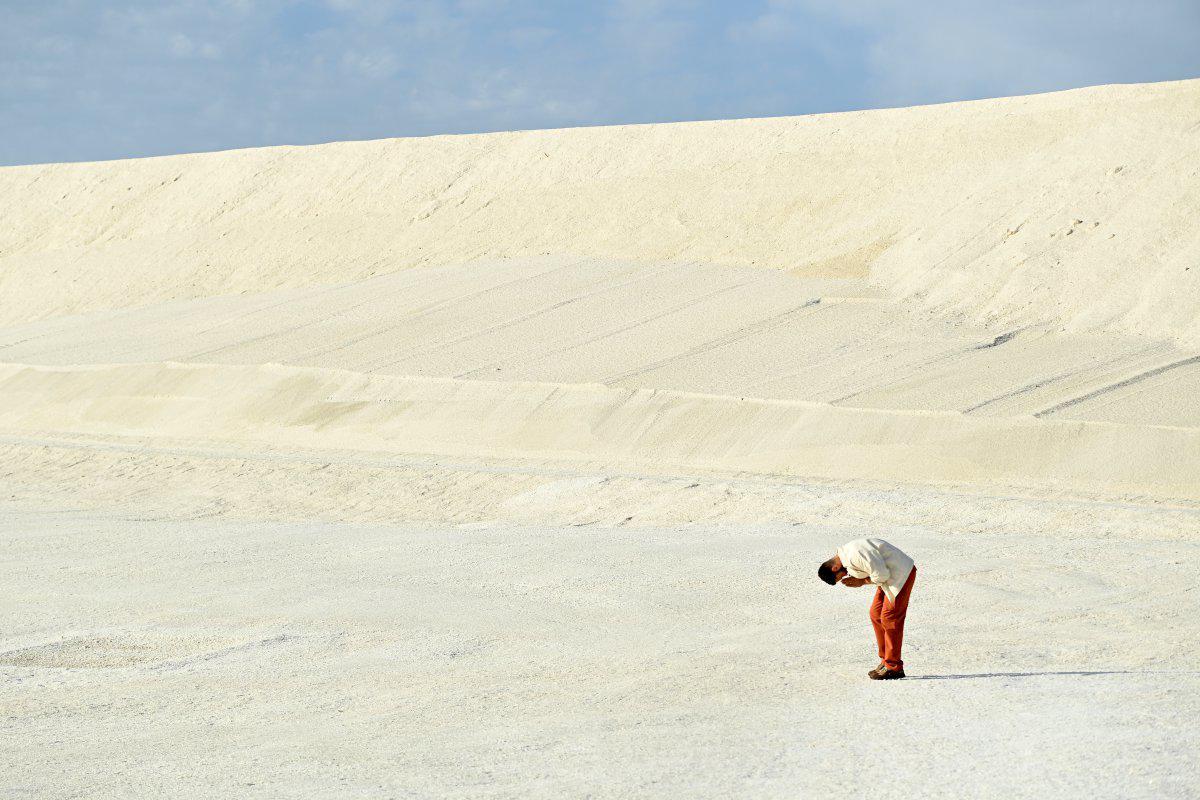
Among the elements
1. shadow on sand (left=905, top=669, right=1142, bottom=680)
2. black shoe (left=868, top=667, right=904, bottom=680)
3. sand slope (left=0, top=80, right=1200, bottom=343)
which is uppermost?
sand slope (left=0, top=80, right=1200, bottom=343)

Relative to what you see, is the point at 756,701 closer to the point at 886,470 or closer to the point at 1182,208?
the point at 886,470

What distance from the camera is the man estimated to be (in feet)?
26.0

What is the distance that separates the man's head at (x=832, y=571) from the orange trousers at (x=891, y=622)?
A: 0.84 feet

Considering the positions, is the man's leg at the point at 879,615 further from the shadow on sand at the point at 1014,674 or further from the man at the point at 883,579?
the shadow on sand at the point at 1014,674

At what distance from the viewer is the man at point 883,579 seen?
7938 mm

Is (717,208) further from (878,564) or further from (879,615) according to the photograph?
(878,564)

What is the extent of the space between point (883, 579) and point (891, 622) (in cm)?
28

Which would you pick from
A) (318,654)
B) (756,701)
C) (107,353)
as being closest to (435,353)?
(107,353)

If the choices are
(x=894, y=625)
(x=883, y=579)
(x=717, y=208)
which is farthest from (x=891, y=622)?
(x=717, y=208)

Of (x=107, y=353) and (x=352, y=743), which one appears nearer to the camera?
(x=352, y=743)

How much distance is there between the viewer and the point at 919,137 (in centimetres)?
3281

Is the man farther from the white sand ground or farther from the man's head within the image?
the white sand ground

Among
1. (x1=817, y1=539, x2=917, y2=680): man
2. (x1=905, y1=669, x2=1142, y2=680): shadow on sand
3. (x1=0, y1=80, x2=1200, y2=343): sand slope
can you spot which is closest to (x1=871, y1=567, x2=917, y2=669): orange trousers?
(x1=817, y1=539, x2=917, y2=680): man

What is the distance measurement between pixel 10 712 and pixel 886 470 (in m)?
11.4
